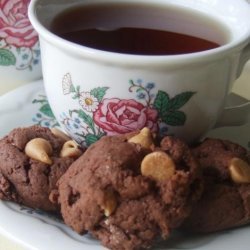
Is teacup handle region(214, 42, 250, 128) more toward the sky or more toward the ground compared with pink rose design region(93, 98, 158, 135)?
more toward the ground

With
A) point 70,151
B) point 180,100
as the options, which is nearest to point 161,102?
point 180,100

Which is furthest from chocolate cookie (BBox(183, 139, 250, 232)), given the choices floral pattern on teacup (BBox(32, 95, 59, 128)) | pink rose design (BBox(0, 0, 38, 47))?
pink rose design (BBox(0, 0, 38, 47))

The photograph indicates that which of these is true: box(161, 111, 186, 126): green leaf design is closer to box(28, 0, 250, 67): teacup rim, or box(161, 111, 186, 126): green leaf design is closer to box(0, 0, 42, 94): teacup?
box(28, 0, 250, 67): teacup rim

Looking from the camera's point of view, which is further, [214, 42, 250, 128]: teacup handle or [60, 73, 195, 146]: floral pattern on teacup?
[214, 42, 250, 128]: teacup handle

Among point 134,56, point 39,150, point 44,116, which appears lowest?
point 44,116

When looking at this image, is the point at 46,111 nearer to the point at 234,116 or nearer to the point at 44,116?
the point at 44,116

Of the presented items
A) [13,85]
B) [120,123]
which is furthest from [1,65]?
[120,123]

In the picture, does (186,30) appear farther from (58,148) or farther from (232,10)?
(58,148)

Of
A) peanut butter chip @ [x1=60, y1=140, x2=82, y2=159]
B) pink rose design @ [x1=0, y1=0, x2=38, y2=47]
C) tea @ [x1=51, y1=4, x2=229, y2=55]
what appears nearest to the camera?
peanut butter chip @ [x1=60, y1=140, x2=82, y2=159]
